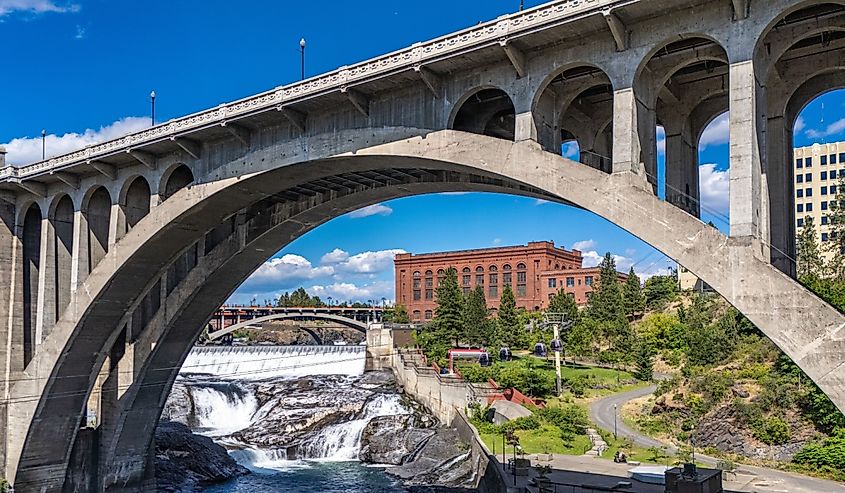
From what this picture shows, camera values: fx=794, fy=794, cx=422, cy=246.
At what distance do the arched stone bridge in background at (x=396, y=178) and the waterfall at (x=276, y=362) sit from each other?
30179 mm

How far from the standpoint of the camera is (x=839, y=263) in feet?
204

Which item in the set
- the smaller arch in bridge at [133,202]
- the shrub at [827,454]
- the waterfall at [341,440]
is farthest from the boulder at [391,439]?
the shrub at [827,454]

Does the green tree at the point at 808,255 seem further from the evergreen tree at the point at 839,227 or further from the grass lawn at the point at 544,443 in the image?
the grass lawn at the point at 544,443

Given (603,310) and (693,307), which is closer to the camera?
(693,307)

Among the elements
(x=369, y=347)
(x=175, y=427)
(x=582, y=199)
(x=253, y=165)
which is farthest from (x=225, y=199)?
(x=369, y=347)

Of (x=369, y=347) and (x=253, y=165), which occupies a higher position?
(x=253, y=165)

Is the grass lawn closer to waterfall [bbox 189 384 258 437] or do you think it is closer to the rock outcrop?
the rock outcrop

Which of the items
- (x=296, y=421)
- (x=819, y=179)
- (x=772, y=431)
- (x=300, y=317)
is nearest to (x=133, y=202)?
(x=296, y=421)

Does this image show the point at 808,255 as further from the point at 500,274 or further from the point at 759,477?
the point at 500,274

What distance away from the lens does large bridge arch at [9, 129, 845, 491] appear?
48.3 ft

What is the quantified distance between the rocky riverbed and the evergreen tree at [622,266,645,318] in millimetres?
32570

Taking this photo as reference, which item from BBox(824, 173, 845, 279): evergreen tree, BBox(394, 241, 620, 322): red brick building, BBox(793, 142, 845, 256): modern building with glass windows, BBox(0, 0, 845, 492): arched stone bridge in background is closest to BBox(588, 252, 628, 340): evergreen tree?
BBox(824, 173, 845, 279): evergreen tree

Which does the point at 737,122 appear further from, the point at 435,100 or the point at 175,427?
the point at 175,427

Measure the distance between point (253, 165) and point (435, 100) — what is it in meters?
7.59
